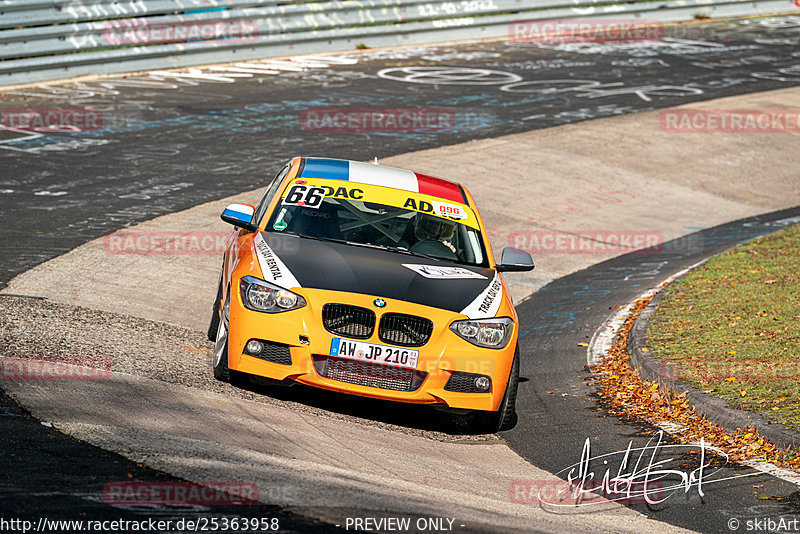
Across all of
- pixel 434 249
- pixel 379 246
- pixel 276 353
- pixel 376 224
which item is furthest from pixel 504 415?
pixel 376 224

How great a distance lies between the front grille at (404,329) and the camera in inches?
279

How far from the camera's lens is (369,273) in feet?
24.6

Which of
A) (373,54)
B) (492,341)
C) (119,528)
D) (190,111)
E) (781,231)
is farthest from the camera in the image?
(373,54)

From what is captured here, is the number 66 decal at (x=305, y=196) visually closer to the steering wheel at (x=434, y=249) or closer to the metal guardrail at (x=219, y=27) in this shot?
the steering wheel at (x=434, y=249)

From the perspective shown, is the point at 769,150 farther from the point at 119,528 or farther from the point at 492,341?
the point at 119,528

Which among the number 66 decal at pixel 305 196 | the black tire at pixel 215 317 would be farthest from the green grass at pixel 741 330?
the black tire at pixel 215 317

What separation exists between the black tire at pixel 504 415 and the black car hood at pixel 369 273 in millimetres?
632

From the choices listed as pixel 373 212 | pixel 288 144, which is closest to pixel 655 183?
pixel 288 144

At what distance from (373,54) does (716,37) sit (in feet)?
37.6

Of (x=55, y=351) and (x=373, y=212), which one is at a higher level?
(x=373, y=212)

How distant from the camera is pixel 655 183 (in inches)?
697

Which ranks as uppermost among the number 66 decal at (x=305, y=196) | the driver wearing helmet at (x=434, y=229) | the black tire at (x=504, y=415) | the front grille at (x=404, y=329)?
the number 66 decal at (x=305, y=196)

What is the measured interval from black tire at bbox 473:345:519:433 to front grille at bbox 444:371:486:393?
256 millimetres

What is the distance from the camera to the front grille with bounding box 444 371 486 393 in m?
7.23
